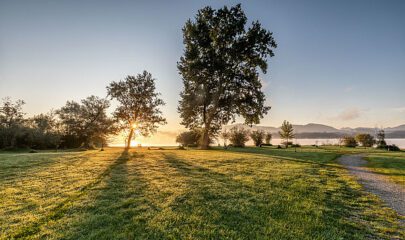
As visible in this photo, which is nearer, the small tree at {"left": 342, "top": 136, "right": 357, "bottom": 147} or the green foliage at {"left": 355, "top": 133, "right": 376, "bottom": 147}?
the small tree at {"left": 342, "top": 136, "right": 357, "bottom": 147}

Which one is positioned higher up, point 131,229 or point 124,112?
point 124,112

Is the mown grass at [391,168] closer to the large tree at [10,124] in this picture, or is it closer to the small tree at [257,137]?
the small tree at [257,137]

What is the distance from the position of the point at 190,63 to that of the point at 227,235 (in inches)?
1192

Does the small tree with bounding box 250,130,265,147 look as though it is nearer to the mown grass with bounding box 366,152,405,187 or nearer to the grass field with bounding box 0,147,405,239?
the mown grass with bounding box 366,152,405,187

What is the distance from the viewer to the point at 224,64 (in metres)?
33.9

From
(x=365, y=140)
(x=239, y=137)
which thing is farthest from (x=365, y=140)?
(x=239, y=137)

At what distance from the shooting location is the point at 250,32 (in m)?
33.9

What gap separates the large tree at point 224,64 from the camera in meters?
34.0

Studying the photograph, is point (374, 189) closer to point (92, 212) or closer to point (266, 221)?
point (266, 221)

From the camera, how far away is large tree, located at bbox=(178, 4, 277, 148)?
1339 inches

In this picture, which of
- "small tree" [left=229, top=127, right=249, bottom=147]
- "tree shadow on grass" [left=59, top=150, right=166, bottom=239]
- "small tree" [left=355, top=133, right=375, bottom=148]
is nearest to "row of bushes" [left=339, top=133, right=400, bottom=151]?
"small tree" [left=355, top=133, right=375, bottom=148]

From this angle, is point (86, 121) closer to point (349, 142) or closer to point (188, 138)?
point (188, 138)

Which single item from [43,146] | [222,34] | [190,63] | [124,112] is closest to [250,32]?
[222,34]

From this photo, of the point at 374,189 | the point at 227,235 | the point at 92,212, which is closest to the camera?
the point at 227,235
